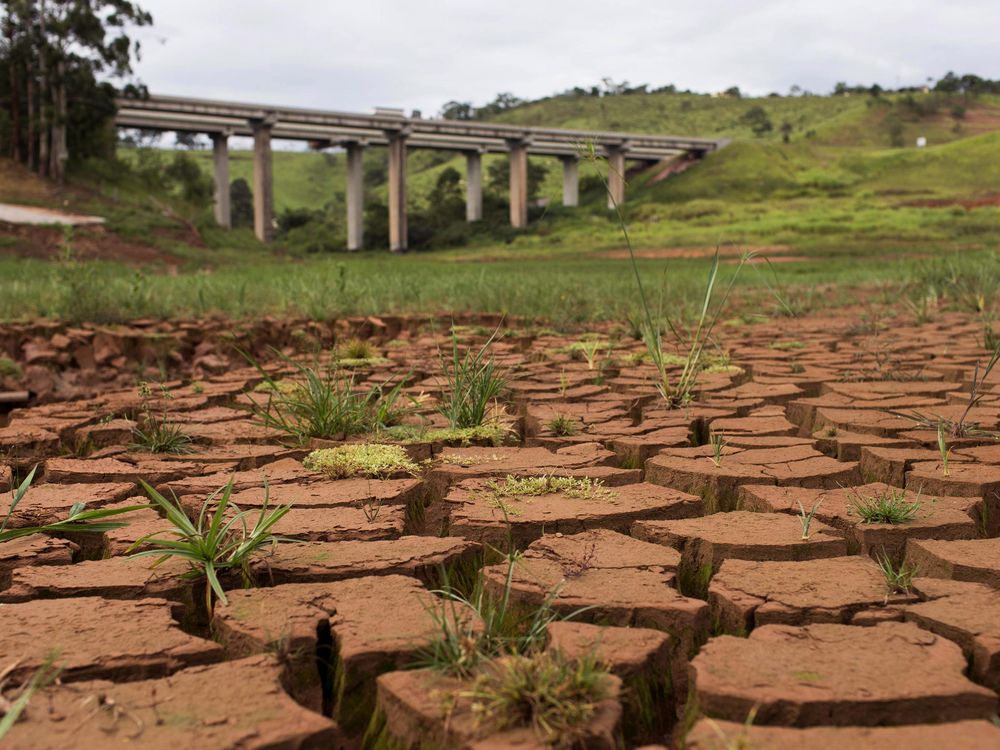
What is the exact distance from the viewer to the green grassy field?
820 centimetres

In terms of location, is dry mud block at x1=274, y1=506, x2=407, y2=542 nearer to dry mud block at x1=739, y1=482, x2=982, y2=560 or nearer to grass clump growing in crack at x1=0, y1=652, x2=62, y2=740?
grass clump growing in crack at x1=0, y1=652, x2=62, y2=740

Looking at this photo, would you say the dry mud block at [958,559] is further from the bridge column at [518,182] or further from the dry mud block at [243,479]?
the bridge column at [518,182]

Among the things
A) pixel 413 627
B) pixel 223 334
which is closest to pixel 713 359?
pixel 223 334

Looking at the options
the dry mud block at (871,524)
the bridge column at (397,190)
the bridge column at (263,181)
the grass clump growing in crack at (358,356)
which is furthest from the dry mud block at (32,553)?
the bridge column at (397,190)

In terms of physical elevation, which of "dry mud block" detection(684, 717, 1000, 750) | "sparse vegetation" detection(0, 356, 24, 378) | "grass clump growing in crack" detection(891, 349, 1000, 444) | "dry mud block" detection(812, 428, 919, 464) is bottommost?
"dry mud block" detection(684, 717, 1000, 750)

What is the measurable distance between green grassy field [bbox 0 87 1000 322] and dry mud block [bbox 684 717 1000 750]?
2.27 metres

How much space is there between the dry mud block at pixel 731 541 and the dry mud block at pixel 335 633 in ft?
2.02

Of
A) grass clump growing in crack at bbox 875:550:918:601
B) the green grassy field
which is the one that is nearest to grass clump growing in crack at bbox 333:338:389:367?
the green grassy field

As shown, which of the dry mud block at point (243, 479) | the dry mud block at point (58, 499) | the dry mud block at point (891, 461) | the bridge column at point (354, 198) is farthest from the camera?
the bridge column at point (354, 198)

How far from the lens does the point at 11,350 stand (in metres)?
6.24

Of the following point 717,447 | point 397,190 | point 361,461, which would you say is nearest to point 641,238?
point 397,190

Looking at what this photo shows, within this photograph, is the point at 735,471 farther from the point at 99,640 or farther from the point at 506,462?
the point at 99,640

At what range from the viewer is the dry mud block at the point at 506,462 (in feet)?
9.20

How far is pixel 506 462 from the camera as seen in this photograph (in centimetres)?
299
